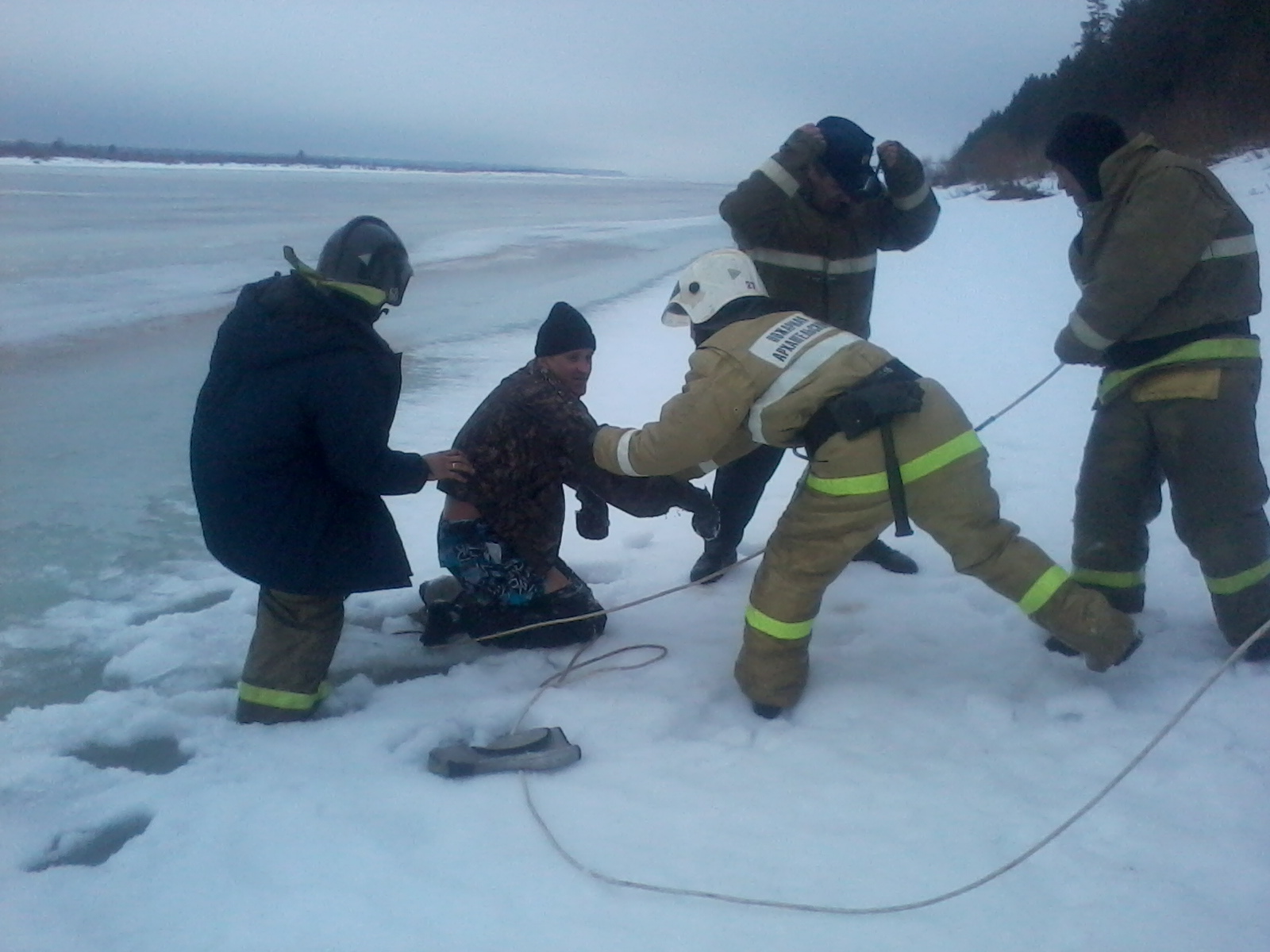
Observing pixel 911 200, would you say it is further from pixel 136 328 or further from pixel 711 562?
pixel 136 328

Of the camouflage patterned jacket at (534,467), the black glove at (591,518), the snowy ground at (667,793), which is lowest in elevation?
the snowy ground at (667,793)

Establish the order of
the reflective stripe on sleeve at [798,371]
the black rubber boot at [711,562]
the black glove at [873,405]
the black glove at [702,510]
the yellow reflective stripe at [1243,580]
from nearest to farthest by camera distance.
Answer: the black glove at [873,405] → the reflective stripe on sleeve at [798,371] → the yellow reflective stripe at [1243,580] → the black glove at [702,510] → the black rubber boot at [711,562]

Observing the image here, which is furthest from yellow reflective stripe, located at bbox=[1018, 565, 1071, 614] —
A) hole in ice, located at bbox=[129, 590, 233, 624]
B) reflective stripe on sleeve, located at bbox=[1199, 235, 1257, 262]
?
hole in ice, located at bbox=[129, 590, 233, 624]

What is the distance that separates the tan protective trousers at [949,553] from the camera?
103 inches

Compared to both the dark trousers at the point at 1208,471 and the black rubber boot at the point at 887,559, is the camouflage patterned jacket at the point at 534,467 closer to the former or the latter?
the black rubber boot at the point at 887,559

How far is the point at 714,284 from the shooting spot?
288 centimetres

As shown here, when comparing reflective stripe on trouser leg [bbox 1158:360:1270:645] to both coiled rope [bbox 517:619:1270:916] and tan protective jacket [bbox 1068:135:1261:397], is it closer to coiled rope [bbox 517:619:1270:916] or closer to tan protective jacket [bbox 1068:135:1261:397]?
tan protective jacket [bbox 1068:135:1261:397]

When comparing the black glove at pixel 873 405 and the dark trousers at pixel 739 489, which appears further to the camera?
the dark trousers at pixel 739 489

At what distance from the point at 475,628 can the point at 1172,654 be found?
88.2 inches

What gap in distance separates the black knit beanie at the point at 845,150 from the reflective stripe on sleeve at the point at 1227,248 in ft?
3.63

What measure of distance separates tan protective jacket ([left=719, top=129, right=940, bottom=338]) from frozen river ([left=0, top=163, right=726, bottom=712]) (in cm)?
265

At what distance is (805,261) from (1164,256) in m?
1.19

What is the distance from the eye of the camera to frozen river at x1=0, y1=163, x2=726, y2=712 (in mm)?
4000

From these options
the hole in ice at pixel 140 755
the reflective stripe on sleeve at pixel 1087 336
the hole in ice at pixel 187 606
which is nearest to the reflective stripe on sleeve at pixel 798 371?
the reflective stripe on sleeve at pixel 1087 336
